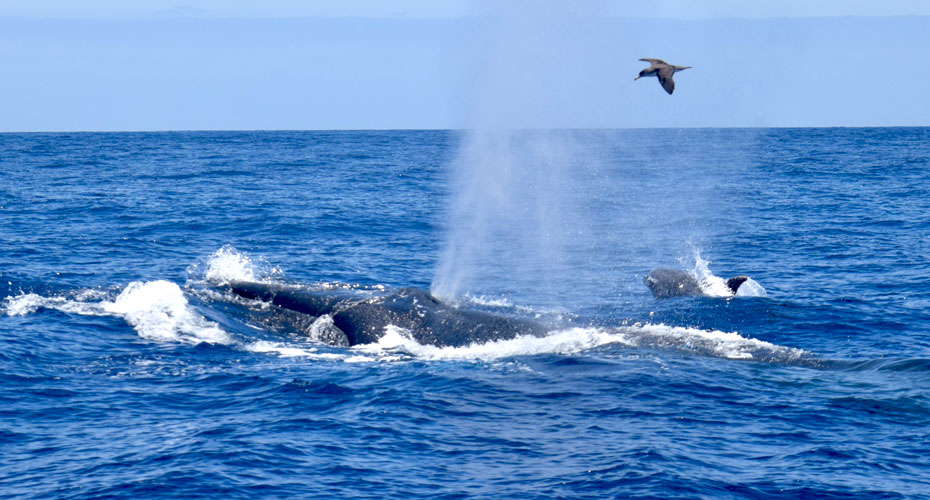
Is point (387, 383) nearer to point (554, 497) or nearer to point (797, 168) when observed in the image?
point (554, 497)

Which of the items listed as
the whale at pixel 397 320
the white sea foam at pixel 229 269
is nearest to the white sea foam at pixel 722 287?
the whale at pixel 397 320

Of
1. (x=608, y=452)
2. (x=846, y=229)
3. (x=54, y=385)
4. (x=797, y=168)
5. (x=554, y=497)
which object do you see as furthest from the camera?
(x=797, y=168)

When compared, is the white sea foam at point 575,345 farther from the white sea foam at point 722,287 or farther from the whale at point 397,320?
the white sea foam at point 722,287

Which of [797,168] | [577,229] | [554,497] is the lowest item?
[554,497]

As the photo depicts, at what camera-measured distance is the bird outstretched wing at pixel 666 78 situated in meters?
20.7

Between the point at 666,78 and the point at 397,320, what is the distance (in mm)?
9252

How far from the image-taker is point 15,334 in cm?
2528

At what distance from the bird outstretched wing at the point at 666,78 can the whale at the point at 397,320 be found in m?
7.60

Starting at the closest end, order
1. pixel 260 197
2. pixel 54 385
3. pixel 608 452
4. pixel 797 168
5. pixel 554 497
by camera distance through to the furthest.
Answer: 1. pixel 554 497
2. pixel 608 452
3. pixel 54 385
4. pixel 260 197
5. pixel 797 168

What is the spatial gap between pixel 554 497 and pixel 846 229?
1554 inches

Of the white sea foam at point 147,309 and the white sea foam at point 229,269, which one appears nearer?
the white sea foam at point 147,309

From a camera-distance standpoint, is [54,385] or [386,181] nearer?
[54,385]

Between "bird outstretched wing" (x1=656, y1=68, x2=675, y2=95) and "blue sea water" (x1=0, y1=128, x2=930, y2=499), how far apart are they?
6.15m

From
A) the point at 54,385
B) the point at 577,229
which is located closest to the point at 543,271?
the point at 577,229
